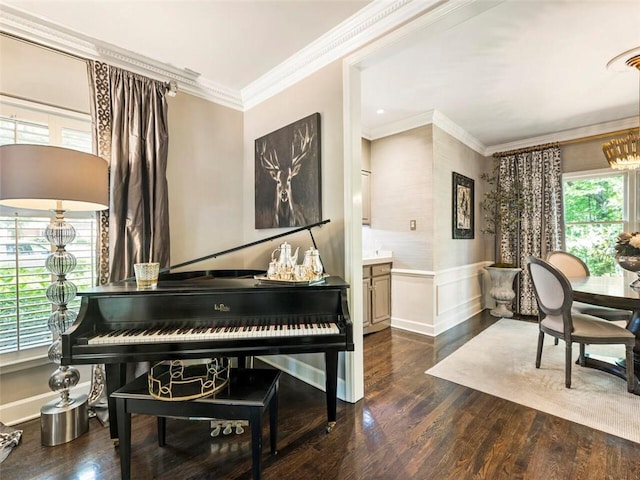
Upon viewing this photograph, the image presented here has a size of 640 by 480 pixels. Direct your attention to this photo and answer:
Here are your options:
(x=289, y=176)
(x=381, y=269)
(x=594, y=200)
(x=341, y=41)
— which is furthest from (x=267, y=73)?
(x=594, y=200)

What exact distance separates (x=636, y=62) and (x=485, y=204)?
2.67m

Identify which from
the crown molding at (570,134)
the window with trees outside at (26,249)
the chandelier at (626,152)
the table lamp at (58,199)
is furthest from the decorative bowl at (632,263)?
the window with trees outside at (26,249)

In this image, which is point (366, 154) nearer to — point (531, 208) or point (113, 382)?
point (531, 208)

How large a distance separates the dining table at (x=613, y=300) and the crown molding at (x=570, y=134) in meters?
2.30

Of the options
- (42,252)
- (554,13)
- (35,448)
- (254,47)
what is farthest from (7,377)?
(554,13)

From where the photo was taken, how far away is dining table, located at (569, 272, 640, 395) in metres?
2.09

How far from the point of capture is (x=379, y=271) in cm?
375

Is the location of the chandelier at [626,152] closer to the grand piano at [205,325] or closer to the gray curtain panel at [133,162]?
the grand piano at [205,325]

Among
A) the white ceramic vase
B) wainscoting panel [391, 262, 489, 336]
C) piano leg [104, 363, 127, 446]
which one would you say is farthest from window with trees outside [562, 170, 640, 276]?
piano leg [104, 363, 127, 446]

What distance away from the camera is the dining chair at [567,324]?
2.25 m

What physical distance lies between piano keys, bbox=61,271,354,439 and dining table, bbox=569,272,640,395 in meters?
2.00

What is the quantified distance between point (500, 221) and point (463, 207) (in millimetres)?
877

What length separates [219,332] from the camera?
1565mm

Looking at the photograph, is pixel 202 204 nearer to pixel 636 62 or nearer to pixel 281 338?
pixel 281 338
